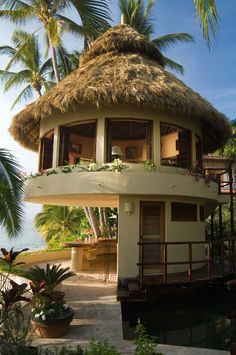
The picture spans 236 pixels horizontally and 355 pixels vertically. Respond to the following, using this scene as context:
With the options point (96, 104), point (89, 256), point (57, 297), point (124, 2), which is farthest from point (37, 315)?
point (124, 2)

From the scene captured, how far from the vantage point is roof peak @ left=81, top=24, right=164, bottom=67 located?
1259cm

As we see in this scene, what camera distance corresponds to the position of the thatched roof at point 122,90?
9.45m

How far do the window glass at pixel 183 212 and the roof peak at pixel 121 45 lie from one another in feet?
20.3

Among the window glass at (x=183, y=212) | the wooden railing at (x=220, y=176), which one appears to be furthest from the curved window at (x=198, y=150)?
the window glass at (x=183, y=212)

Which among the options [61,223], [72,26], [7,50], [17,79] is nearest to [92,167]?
[72,26]

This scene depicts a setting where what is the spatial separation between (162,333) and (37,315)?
2922 millimetres

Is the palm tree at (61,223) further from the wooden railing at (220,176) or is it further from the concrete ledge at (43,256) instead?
the wooden railing at (220,176)

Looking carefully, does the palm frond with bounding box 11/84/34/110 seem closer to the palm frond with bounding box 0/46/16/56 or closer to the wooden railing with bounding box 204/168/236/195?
the palm frond with bounding box 0/46/16/56

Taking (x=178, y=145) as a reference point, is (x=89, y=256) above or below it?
below

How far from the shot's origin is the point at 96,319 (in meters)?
6.74

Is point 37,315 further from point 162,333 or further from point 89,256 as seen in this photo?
point 89,256

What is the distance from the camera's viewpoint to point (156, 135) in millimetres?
10156

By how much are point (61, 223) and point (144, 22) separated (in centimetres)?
1441

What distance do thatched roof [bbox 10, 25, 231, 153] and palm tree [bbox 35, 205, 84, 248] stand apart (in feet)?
32.1
